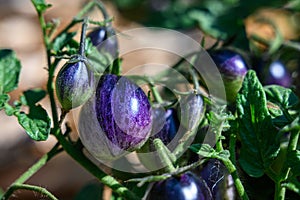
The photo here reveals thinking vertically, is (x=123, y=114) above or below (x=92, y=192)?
above

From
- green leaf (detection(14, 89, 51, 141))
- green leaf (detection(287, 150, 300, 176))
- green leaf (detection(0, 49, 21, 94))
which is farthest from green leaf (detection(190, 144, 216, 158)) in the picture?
green leaf (detection(0, 49, 21, 94))

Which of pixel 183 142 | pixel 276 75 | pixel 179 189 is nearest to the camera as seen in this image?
pixel 179 189

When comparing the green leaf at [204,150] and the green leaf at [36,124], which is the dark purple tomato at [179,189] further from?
the green leaf at [36,124]

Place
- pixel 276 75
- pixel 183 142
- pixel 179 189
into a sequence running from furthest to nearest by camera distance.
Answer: pixel 276 75
pixel 183 142
pixel 179 189

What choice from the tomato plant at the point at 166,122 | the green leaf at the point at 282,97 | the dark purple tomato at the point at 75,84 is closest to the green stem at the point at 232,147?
the tomato plant at the point at 166,122

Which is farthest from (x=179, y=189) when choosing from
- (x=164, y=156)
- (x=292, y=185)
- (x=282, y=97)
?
(x=282, y=97)

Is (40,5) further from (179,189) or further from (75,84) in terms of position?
(179,189)

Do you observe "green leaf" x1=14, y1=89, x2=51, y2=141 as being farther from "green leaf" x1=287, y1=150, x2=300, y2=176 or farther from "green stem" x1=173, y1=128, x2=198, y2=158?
"green leaf" x1=287, y1=150, x2=300, y2=176
